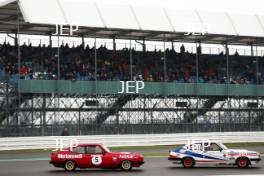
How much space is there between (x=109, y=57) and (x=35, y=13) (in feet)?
29.4

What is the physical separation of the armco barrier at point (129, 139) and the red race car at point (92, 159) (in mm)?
12969

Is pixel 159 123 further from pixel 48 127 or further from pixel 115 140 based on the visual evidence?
pixel 48 127

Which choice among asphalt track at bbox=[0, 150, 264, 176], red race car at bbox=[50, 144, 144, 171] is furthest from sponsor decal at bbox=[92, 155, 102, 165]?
asphalt track at bbox=[0, 150, 264, 176]

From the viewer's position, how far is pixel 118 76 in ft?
143

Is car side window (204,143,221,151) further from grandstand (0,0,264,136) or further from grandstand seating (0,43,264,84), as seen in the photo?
grandstand seating (0,43,264,84)

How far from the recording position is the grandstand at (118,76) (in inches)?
1459

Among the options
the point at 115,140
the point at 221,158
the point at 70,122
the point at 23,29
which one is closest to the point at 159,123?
the point at 115,140

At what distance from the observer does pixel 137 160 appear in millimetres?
21719

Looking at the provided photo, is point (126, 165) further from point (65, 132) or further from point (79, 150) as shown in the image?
point (65, 132)

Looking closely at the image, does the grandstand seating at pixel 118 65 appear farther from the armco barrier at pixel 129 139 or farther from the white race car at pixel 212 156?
the white race car at pixel 212 156

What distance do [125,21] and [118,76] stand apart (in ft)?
15.4

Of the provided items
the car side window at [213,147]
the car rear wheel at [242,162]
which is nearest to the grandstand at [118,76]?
the car side window at [213,147]

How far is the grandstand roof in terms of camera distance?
3806 centimetres

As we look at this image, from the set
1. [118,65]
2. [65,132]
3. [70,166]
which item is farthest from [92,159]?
[118,65]
